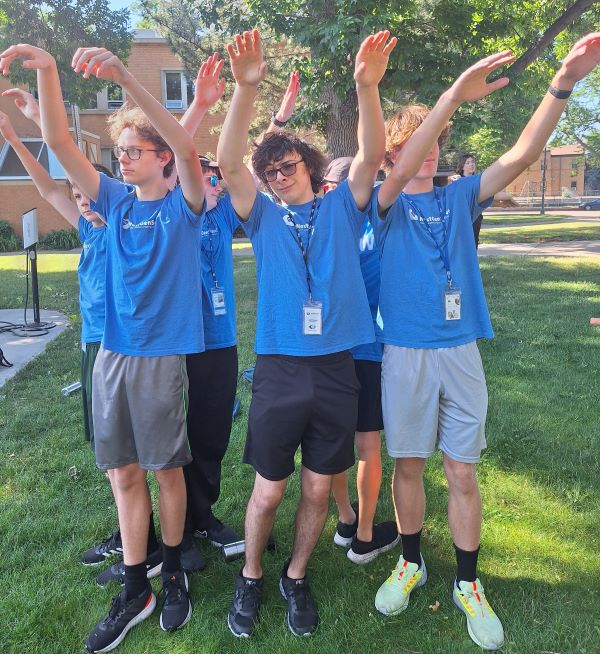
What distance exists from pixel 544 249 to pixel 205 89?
1611 centimetres

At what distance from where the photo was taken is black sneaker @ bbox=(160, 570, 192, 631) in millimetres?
2455

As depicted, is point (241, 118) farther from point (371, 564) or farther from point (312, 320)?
point (371, 564)

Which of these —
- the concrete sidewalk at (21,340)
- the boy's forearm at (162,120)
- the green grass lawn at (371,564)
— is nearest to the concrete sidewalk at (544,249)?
the concrete sidewalk at (21,340)

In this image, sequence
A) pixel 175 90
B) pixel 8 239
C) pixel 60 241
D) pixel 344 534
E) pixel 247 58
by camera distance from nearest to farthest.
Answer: pixel 247 58 < pixel 344 534 < pixel 60 241 < pixel 8 239 < pixel 175 90

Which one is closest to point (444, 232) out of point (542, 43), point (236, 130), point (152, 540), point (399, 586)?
point (236, 130)

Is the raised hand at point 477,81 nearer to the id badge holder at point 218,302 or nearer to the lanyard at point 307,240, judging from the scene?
the lanyard at point 307,240

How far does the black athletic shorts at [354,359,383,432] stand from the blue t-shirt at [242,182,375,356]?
32 centimetres

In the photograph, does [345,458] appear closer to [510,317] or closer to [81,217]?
[81,217]

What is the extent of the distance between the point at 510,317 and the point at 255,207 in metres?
6.24

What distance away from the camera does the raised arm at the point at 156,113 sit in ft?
6.75

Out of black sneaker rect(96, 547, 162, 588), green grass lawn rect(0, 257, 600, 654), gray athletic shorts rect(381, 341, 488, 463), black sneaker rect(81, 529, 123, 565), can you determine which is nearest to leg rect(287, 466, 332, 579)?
green grass lawn rect(0, 257, 600, 654)

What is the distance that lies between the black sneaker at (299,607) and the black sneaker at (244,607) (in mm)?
123

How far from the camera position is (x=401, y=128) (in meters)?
2.51

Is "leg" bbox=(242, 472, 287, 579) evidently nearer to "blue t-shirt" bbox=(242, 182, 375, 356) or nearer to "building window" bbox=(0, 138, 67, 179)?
"blue t-shirt" bbox=(242, 182, 375, 356)
